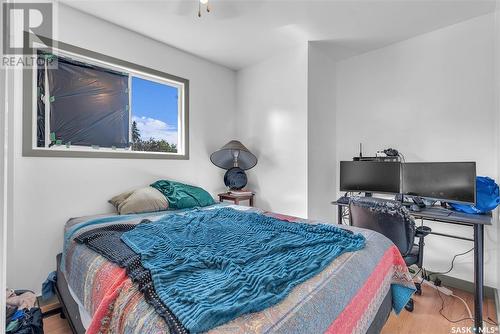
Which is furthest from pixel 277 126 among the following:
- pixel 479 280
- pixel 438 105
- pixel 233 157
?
pixel 479 280

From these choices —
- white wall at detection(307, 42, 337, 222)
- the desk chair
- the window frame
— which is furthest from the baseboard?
the window frame

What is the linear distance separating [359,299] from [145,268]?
96 cm

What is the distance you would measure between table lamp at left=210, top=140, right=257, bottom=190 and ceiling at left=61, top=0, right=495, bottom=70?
131 centimetres

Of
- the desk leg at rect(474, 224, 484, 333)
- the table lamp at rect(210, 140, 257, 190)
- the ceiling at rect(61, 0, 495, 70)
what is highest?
the ceiling at rect(61, 0, 495, 70)

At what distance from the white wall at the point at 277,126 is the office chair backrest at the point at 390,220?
941 mm

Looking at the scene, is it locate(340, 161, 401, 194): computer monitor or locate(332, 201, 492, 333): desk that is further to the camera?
locate(340, 161, 401, 194): computer monitor

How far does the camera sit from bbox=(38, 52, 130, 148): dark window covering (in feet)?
7.05

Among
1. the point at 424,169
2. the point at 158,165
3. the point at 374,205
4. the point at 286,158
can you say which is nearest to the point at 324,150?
the point at 286,158

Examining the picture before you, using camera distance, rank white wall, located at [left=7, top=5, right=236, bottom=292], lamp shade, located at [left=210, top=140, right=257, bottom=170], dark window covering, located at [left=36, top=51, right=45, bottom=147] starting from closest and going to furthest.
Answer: white wall, located at [left=7, top=5, right=236, bottom=292], dark window covering, located at [left=36, top=51, right=45, bottom=147], lamp shade, located at [left=210, top=140, right=257, bottom=170]

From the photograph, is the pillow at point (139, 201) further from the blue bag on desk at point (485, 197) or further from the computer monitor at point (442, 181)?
the blue bag on desk at point (485, 197)

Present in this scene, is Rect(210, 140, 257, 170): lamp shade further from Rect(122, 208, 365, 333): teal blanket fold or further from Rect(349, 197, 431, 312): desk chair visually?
Rect(349, 197, 431, 312): desk chair

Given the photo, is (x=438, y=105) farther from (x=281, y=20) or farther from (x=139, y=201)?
(x=139, y=201)

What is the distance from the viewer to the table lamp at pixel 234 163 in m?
3.23

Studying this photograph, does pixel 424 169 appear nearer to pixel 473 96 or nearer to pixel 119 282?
pixel 473 96
